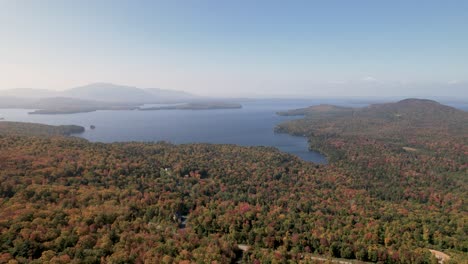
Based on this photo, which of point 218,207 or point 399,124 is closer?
point 218,207

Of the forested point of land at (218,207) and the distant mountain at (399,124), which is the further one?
the distant mountain at (399,124)

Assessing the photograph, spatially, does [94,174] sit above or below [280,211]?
above

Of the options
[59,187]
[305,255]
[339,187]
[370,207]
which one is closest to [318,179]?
[339,187]

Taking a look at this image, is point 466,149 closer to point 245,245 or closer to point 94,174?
point 245,245

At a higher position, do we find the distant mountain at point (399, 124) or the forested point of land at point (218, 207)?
the distant mountain at point (399, 124)

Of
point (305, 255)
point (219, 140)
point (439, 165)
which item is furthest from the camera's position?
point (219, 140)

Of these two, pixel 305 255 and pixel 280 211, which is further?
pixel 280 211

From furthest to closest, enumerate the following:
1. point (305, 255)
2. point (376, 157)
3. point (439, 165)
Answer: point (376, 157), point (439, 165), point (305, 255)

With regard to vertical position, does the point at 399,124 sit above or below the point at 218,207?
above
